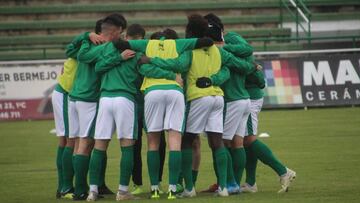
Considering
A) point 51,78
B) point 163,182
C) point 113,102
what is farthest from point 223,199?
point 51,78

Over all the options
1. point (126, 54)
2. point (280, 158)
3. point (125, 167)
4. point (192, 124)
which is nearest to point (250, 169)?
point (192, 124)

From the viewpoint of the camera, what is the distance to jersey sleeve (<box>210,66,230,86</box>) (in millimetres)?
12266

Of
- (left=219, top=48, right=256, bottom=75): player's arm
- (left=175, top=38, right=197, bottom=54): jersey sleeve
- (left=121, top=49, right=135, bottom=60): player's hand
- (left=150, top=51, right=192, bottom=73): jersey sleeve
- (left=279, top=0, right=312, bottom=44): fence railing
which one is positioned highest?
(left=175, top=38, right=197, bottom=54): jersey sleeve

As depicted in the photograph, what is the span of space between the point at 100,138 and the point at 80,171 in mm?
524

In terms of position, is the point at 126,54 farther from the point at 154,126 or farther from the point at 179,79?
the point at 154,126

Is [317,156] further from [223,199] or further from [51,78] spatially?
[51,78]

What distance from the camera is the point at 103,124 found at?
39.6ft

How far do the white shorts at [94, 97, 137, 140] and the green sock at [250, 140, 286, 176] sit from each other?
1.74 m

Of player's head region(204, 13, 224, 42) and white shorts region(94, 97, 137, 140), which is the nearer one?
white shorts region(94, 97, 137, 140)

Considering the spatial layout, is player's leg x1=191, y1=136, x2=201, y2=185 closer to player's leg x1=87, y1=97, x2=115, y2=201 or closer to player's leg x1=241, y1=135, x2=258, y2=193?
player's leg x1=241, y1=135, x2=258, y2=193

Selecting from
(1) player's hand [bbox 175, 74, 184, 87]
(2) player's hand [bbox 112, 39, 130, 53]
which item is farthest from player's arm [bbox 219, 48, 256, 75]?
(2) player's hand [bbox 112, 39, 130, 53]

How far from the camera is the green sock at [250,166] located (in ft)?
43.0

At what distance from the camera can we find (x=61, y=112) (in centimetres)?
1317

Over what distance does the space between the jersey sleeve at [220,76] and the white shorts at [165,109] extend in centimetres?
48
